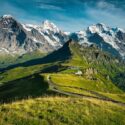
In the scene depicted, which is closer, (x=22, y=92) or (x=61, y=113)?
(x=61, y=113)

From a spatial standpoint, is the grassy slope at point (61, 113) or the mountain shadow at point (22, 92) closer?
the grassy slope at point (61, 113)

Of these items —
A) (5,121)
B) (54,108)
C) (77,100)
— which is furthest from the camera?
(77,100)

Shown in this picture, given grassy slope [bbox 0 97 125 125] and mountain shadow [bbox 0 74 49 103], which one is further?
mountain shadow [bbox 0 74 49 103]

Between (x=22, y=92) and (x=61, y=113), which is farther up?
(x=61, y=113)

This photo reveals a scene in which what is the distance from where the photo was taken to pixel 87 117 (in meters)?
32.7

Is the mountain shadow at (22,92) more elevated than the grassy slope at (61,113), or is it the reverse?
the grassy slope at (61,113)

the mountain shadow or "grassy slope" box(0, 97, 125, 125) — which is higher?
"grassy slope" box(0, 97, 125, 125)

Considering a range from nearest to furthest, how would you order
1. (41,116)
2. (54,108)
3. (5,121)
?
1. (5,121)
2. (41,116)
3. (54,108)

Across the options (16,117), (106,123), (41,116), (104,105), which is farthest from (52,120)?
(104,105)

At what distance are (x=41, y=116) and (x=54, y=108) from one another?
2.55 meters

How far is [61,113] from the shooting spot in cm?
3247

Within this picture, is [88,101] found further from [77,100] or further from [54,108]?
[54,108]

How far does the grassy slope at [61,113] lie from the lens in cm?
3006

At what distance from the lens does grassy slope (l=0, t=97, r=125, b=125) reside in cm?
3006
